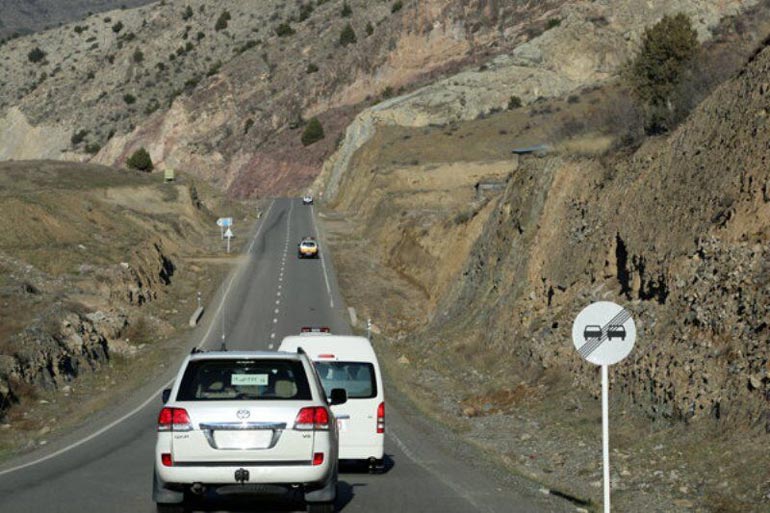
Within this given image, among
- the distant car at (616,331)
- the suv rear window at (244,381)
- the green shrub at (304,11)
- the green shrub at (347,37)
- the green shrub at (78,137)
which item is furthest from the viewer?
the green shrub at (304,11)

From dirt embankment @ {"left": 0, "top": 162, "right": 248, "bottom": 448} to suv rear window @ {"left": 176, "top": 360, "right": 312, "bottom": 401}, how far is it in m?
16.2

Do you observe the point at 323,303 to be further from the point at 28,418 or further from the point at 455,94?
the point at 455,94

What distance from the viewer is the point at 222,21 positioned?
184m

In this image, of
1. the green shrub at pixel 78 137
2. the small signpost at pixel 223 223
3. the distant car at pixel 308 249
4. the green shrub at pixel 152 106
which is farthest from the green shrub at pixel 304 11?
the distant car at pixel 308 249

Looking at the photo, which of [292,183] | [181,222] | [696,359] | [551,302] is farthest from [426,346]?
[292,183]

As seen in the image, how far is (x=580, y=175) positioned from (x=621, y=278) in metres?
10.0

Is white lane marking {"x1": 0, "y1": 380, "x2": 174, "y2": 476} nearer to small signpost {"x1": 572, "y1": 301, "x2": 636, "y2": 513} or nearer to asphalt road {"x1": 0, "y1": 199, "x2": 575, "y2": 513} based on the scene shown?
asphalt road {"x1": 0, "y1": 199, "x2": 575, "y2": 513}

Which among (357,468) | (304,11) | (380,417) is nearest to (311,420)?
(380,417)

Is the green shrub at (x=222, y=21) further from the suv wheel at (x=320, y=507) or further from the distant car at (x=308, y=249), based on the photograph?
the suv wheel at (x=320, y=507)

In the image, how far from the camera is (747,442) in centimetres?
1883

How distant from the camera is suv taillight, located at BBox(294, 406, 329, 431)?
12523 mm

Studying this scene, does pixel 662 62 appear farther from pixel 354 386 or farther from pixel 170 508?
pixel 170 508

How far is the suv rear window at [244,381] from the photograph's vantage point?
499 inches

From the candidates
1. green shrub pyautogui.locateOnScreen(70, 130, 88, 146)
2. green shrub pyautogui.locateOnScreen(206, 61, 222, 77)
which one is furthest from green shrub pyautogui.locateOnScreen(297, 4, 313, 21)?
green shrub pyautogui.locateOnScreen(70, 130, 88, 146)
